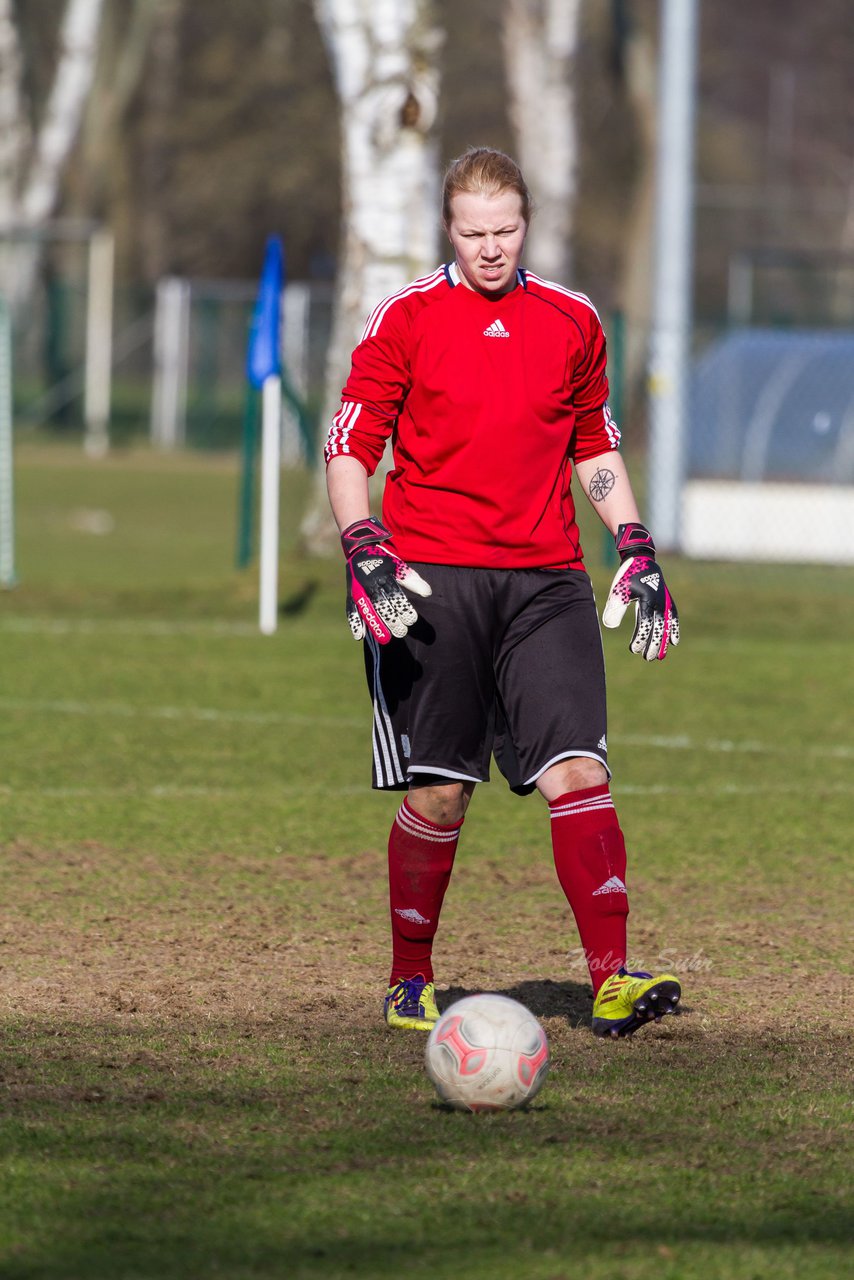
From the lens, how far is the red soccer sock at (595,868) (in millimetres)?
4930

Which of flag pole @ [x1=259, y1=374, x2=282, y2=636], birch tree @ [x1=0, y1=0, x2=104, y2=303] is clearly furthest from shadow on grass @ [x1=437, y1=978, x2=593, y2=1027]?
birch tree @ [x1=0, y1=0, x2=104, y2=303]

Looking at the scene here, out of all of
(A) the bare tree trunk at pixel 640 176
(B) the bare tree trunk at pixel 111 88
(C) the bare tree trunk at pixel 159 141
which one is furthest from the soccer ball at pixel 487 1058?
(C) the bare tree trunk at pixel 159 141

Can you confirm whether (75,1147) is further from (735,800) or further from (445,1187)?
(735,800)

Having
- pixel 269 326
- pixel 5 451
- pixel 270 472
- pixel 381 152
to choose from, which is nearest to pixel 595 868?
pixel 270 472

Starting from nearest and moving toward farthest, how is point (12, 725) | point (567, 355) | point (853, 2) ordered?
point (567, 355), point (12, 725), point (853, 2)

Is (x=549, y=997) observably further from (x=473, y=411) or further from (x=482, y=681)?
(x=473, y=411)

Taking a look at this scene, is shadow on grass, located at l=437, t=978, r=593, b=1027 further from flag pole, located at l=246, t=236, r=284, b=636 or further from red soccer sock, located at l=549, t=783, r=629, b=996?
flag pole, located at l=246, t=236, r=284, b=636

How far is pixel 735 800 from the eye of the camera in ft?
27.0

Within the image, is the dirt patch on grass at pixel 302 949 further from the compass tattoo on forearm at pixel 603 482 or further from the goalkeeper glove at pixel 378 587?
the compass tattoo on forearm at pixel 603 482

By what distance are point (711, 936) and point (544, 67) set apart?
88.1 ft

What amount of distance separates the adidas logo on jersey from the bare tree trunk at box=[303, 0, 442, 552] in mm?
9453

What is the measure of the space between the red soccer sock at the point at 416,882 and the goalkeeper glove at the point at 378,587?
1.77ft

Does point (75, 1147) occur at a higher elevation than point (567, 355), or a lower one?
lower

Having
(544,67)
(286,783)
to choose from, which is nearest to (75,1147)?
(286,783)
